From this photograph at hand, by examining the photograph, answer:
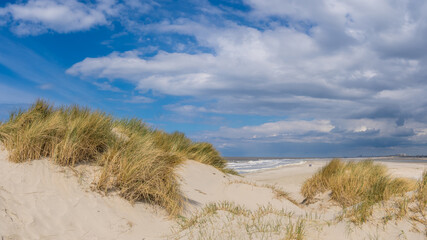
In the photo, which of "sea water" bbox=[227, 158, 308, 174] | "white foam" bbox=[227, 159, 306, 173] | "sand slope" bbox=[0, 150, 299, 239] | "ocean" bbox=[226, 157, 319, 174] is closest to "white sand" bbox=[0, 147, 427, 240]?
"sand slope" bbox=[0, 150, 299, 239]

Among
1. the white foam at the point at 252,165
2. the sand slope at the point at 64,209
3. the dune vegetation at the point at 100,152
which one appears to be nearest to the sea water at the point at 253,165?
the white foam at the point at 252,165

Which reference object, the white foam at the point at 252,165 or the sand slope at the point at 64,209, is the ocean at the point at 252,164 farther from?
the sand slope at the point at 64,209

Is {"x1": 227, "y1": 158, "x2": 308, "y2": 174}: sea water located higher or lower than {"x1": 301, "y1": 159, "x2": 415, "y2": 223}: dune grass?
lower

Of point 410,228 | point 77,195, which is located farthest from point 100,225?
point 410,228

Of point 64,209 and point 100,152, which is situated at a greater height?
point 100,152

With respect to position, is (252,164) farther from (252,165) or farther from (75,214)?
(75,214)

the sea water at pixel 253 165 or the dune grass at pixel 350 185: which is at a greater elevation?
the dune grass at pixel 350 185

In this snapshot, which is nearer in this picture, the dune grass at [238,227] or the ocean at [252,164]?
the dune grass at [238,227]

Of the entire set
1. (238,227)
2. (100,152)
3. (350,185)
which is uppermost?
(100,152)

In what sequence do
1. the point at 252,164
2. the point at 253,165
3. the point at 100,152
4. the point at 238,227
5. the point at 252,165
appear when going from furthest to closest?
1. the point at 252,164
2. the point at 253,165
3. the point at 252,165
4. the point at 100,152
5. the point at 238,227

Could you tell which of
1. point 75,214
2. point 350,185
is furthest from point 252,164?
point 75,214

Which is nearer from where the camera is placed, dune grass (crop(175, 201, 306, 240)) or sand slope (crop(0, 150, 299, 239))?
dune grass (crop(175, 201, 306, 240))

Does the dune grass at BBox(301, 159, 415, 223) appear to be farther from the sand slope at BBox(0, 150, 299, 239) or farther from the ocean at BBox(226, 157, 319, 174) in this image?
the ocean at BBox(226, 157, 319, 174)

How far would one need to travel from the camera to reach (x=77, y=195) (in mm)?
5473
